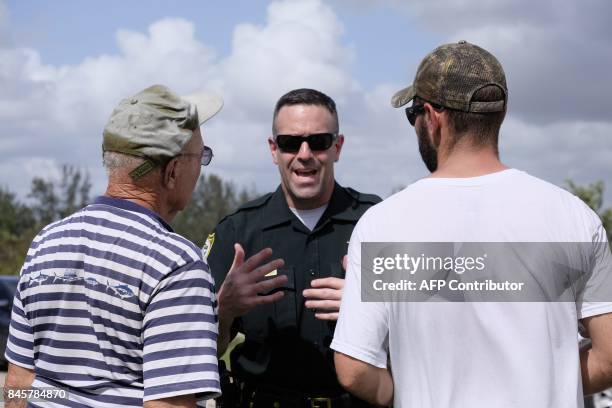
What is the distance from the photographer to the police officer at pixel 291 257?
3.93 meters

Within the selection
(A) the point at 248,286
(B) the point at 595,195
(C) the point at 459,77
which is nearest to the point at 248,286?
(A) the point at 248,286

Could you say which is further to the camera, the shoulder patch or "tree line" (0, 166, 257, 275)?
"tree line" (0, 166, 257, 275)

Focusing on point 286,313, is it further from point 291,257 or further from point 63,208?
point 63,208

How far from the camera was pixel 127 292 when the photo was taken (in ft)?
8.71

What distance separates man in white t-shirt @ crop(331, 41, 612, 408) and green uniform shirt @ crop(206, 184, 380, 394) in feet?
4.11

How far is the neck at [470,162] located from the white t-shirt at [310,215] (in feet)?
5.33

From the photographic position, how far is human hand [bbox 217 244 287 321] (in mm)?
3592

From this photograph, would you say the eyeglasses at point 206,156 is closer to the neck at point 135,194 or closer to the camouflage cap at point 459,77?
the neck at point 135,194

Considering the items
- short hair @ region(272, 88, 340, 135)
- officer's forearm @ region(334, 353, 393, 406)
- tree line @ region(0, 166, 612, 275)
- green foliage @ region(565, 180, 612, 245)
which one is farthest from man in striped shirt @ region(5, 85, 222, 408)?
tree line @ region(0, 166, 612, 275)

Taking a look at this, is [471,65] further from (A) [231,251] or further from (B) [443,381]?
(A) [231,251]

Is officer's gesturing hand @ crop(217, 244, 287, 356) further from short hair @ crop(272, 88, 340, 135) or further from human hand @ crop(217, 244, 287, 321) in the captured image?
short hair @ crop(272, 88, 340, 135)

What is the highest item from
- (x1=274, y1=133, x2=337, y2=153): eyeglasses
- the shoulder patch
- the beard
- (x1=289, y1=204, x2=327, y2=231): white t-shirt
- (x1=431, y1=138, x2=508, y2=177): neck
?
(x1=274, y1=133, x2=337, y2=153): eyeglasses

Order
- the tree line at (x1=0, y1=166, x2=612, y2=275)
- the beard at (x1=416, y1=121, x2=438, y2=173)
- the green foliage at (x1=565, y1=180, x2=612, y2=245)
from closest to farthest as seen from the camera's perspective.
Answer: the beard at (x1=416, y1=121, x2=438, y2=173) < the green foliage at (x1=565, y1=180, x2=612, y2=245) < the tree line at (x1=0, y1=166, x2=612, y2=275)

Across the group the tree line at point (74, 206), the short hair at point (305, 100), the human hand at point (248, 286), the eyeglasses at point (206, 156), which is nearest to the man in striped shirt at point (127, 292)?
the eyeglasses at point (206, 156)
